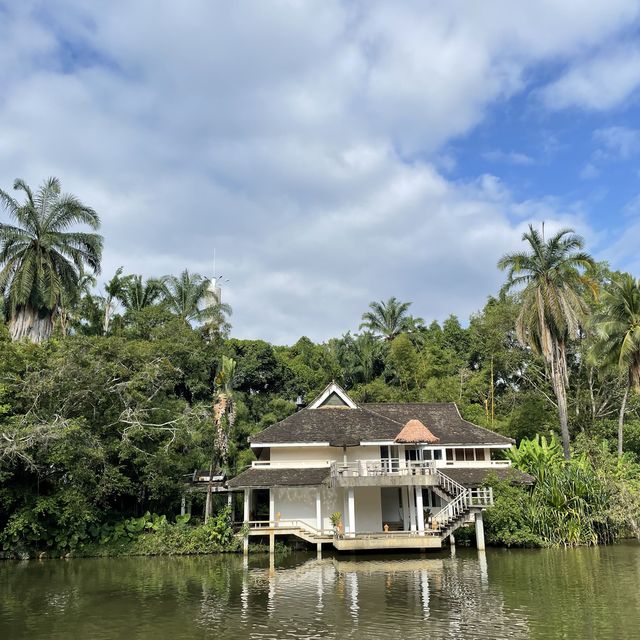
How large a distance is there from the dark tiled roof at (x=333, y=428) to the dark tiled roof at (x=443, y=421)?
2063 millimetres

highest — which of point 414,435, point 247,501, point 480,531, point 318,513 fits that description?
point 414,435

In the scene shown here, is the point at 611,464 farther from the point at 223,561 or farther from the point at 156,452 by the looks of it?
the point at 156,452

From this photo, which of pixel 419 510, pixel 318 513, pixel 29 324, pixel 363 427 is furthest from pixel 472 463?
pixel 29 324

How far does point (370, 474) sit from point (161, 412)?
1247cm

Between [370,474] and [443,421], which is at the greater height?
[443,421]

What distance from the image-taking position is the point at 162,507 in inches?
1307

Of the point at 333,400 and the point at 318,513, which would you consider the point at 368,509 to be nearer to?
the point at 318,513

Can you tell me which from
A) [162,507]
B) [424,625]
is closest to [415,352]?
[162,507]

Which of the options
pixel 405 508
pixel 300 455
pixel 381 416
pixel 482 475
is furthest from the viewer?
pixel 381 416

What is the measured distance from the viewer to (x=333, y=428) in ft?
104

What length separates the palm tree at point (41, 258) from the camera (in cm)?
3089

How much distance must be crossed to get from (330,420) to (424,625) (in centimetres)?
1971

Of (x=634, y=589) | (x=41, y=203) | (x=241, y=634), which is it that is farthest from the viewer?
(x=41, y=203)

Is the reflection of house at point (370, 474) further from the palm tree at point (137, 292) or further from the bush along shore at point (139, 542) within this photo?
the palm tree at point (137, 292)
